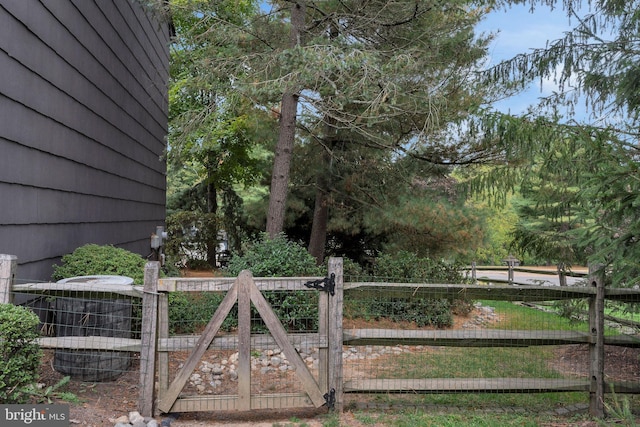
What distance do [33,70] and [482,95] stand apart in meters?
8.32

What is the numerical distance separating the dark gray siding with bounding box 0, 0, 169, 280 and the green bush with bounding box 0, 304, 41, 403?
135cm

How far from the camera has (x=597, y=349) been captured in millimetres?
4684

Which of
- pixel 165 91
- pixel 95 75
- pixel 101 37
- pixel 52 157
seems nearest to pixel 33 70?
pixel 52 157

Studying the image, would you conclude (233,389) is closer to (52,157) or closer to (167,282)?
(167,282)

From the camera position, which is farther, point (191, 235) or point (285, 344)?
point (191, 235)

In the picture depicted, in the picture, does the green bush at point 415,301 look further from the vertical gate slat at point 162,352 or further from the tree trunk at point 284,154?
the vertical gate slat at point 162,352

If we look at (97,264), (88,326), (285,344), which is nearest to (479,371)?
(285,344)

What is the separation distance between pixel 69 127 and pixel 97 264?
167 cm

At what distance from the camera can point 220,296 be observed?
746 cm

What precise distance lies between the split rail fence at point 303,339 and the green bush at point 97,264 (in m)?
1.05

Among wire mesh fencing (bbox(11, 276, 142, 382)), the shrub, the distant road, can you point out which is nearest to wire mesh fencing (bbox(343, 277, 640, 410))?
the shrub

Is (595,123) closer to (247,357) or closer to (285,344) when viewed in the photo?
(285,344)

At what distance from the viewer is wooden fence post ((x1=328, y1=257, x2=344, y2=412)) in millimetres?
4402

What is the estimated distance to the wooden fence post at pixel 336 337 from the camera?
4402 mm
